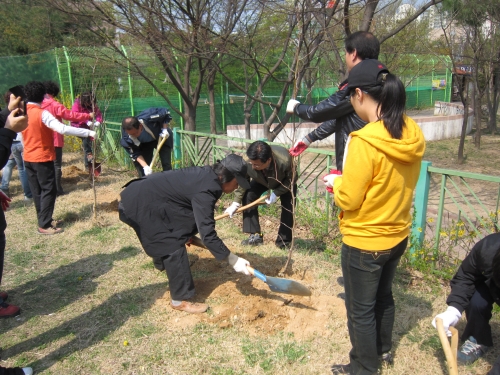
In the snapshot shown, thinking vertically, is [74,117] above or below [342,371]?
above

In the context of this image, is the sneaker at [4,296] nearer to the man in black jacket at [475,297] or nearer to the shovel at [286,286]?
the shovel at [286,286]

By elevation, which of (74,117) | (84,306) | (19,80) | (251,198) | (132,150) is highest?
(19,80)

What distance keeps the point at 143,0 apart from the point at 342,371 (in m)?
4.67

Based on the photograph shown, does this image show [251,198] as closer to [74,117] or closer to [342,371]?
[342,371]

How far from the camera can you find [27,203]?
5.67 meters

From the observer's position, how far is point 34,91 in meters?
4.25

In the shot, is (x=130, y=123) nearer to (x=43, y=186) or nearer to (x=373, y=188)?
(x=43, y=186)

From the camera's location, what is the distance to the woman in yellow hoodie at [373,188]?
5.72 feet

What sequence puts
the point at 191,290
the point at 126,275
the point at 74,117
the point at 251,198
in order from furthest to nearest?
the point at 74,117, the point at 251,198, the point at 126,275, the point at 191,290

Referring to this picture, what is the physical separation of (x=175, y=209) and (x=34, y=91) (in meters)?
2.51

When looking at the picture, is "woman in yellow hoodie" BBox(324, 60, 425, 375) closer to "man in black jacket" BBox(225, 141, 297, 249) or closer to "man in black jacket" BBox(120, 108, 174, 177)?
"man in black jacket" BBox(225, 141, 297, 249)

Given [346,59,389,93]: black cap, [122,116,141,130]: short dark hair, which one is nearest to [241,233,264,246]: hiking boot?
[122,116,141,130]: short dark hair

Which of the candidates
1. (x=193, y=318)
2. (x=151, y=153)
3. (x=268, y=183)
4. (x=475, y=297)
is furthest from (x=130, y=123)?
(x=475, y=297)

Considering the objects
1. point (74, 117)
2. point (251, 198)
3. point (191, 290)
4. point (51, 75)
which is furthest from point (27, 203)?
point (51, 75)
